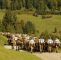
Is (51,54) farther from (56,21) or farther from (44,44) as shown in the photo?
(56,21)

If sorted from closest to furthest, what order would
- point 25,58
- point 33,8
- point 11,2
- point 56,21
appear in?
point 25,58, point 56,21, point 33,8, point 11,2

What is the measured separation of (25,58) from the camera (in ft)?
80.7

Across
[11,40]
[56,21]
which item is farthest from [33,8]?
[11,40]

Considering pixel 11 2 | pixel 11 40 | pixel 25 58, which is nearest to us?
pixel 25 58

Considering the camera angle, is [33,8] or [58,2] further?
[58,2]

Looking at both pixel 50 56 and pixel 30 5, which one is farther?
pixel 30 5

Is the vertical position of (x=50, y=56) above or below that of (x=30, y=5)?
above

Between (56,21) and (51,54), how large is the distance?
95.2 meters

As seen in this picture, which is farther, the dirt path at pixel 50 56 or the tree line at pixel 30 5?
Result: the tree line at pixel 30 5

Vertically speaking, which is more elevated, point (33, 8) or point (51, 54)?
point (51, 54)

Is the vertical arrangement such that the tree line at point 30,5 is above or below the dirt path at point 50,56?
below

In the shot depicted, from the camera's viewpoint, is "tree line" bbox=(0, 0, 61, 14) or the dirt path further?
"tree line" bbox=(0, 0, 61, 14)

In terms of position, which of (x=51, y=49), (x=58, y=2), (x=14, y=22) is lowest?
(x=58, y=2)

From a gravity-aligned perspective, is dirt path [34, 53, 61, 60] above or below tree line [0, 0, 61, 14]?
above
